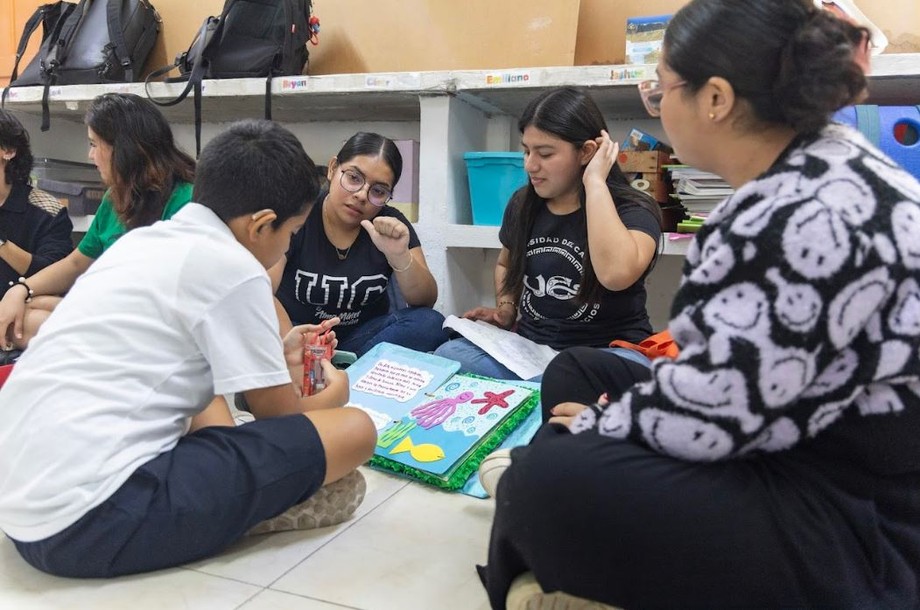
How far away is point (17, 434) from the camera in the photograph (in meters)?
0.92

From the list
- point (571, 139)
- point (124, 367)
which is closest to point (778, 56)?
point (124, 367)

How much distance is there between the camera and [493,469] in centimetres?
116

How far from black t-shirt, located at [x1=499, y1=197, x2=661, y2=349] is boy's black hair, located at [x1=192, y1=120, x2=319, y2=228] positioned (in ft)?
2.49

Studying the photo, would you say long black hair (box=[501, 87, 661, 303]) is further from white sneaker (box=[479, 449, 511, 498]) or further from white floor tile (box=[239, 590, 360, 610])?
white floor tile (box=[239, 590, 360, 610])

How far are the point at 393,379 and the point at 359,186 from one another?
0.49 meters

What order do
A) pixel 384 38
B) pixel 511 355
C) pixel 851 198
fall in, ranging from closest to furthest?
pixel 851 198, pixel 511 355, pixel 384 38

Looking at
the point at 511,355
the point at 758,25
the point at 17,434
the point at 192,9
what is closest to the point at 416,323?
the point at 511,355

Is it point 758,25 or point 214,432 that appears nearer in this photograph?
point 758,25

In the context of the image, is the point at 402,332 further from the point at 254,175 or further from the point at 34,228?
the point at 34,228

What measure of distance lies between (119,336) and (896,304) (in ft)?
2.75

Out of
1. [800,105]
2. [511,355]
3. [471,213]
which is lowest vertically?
[511,355]

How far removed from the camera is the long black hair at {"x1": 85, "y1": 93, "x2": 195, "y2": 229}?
179 centimetres

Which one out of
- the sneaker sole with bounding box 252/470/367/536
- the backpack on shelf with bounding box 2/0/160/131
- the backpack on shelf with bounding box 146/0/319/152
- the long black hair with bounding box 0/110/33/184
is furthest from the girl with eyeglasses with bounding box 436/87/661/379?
the backpack on shelf with bounding box 2/0/160/131

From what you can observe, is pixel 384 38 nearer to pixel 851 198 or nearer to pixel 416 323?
pixel 416 323
